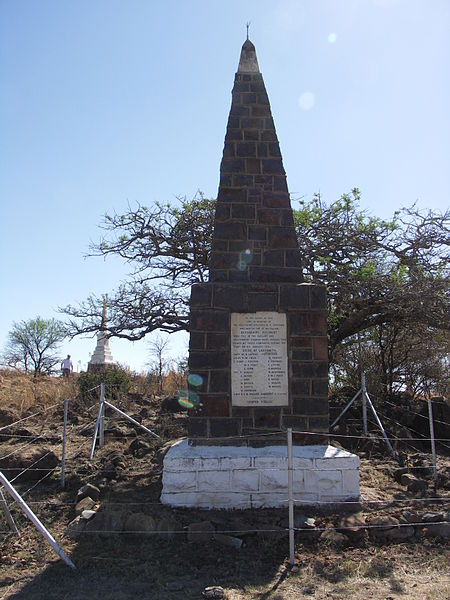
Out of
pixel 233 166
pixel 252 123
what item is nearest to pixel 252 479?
pixel 233 166

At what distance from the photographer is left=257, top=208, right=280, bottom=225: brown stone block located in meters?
7.10

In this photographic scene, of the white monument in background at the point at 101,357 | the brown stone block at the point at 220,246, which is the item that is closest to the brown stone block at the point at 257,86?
the brown stone block at the point at 220,246

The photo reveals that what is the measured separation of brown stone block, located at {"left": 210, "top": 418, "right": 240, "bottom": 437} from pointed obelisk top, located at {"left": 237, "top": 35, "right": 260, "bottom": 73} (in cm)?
487

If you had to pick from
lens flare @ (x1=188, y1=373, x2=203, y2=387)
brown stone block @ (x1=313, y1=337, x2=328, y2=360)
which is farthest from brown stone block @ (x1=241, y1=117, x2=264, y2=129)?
lens flare @ (x1=188, y1=373, x2=203, y2=387)

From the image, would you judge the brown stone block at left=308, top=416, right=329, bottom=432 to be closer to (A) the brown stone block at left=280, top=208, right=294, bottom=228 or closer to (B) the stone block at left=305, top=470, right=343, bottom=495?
(B) the stone block at left=305, top=470, right=343, bottom=495

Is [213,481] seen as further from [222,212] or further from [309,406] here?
[222,212]

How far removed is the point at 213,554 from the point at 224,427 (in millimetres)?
1641

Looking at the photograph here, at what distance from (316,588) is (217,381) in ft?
8.76

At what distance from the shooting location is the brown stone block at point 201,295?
6.74 metres

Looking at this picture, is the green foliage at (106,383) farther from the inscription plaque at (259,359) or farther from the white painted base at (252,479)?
the white painted base at (252,479)

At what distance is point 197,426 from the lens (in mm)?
6480

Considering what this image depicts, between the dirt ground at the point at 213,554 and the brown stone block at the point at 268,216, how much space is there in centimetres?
354

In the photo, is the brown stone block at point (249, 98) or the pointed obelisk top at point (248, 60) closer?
the brown stone block at point (249, 98)

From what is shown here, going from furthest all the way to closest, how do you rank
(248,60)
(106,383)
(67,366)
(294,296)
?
(67,366), (106,383), (248,60), (294,296)
